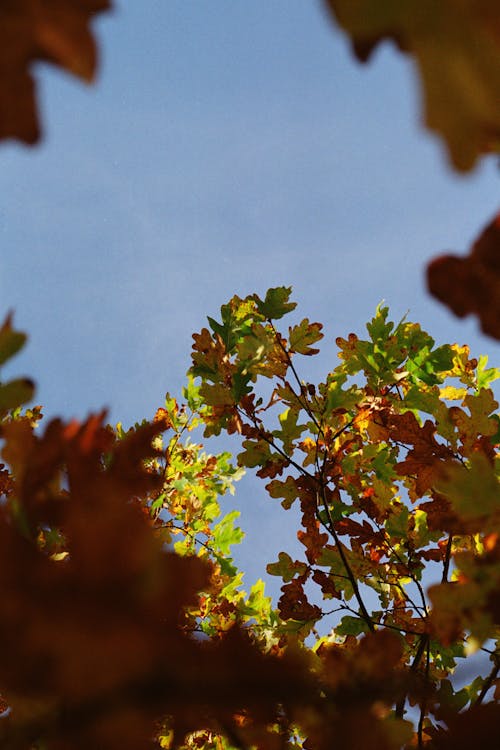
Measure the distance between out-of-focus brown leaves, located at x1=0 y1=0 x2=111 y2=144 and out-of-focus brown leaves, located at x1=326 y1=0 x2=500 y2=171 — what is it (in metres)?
0.21

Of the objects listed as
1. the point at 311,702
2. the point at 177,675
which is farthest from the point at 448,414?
the point at 177,675

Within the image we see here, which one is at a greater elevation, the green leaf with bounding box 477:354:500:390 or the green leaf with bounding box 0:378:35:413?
the green leaf with bounding box 477:354:500:390

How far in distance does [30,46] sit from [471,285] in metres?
0.53

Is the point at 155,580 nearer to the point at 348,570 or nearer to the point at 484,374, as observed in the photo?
the point at 348,570

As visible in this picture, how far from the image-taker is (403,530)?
2.39m

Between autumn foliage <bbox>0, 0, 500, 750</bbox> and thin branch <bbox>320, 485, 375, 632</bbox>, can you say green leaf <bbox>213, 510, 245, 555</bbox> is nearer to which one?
thin branch <bbox>320, 485, 375, 632</bbox>

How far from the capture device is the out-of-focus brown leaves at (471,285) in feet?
2.32

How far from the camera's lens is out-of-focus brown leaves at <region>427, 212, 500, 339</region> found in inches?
27.9

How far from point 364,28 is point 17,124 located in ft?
0.95

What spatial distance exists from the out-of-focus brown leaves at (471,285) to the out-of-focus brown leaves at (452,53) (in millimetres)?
284

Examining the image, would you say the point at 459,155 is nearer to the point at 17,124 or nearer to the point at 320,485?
the point at 17,124

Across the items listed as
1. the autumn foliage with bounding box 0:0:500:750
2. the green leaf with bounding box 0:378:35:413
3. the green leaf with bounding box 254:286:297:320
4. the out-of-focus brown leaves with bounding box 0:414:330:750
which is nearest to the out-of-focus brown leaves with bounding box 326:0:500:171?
the autumn foliage with bounding box 0:0:500:750

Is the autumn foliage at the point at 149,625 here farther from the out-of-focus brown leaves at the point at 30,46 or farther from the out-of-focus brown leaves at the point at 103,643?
the out-of-focus brown leaves at the point at 30,46

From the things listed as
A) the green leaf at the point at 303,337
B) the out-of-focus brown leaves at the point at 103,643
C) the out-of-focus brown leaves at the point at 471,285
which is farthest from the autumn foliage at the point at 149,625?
the green leaf at the point at 303,337
